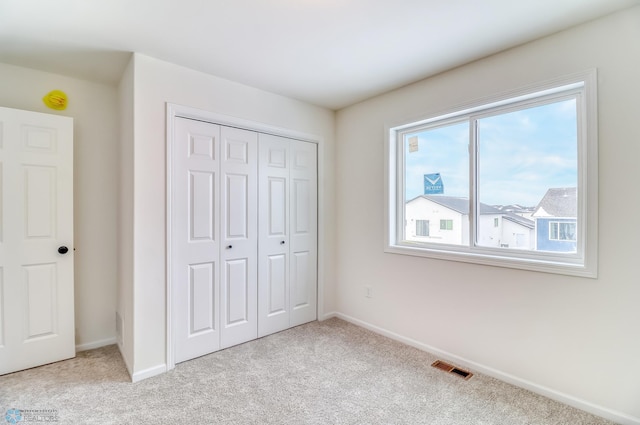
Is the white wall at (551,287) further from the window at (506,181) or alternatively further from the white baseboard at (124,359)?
the white baseboard at (124,359)

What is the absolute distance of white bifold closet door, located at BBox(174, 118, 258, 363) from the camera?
249 cm

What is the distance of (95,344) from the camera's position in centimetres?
277

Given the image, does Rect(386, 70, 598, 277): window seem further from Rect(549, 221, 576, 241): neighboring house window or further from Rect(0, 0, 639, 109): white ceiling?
Rect(0, 0, 639, 109): white ceiling

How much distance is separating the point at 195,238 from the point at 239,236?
1.36 ft

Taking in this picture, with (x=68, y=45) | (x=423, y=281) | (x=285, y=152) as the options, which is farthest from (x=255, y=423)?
(x=68, y=45)

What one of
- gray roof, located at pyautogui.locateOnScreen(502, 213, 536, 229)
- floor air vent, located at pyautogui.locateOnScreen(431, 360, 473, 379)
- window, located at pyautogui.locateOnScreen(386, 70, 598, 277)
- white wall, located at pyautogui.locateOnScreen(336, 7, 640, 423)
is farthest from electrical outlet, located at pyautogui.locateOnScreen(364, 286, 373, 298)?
gray roof, located at pyautogui.locateOnScreen(502, 213, 536, 229)

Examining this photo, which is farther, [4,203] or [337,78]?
[337,78]

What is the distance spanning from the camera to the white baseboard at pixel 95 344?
8.86 feet

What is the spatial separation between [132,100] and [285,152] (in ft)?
4.68

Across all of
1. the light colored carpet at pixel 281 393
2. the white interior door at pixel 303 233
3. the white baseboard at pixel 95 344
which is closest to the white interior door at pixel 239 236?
the light colored carpet at pixel 281 393

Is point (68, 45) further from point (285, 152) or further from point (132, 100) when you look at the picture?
point (285, 152)

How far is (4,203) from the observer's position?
230cm

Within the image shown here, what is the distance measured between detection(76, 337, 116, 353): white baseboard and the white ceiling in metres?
2.45

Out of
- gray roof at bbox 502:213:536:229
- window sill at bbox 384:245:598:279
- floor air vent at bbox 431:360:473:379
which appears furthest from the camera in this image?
floor air vent at bbox 431:360:473:379
